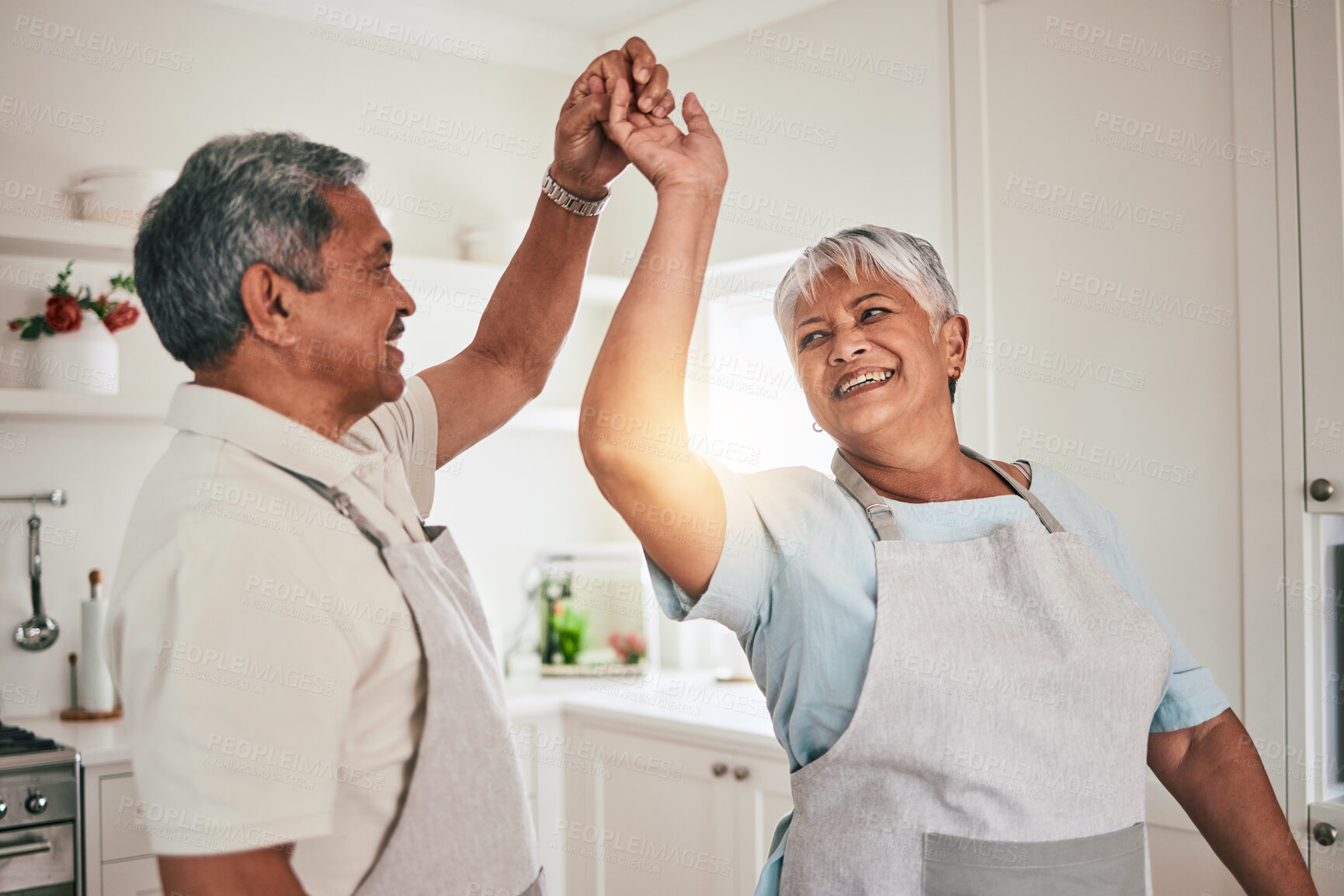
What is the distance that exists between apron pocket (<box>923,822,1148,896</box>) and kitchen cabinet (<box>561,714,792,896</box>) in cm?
143

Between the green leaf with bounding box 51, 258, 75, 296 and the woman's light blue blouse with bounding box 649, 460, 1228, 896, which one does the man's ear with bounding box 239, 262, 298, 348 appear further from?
the green leaf with bounding box 51, 258, 75, 296

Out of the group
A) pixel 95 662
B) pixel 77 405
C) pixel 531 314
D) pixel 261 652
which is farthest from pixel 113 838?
pixel 261 652

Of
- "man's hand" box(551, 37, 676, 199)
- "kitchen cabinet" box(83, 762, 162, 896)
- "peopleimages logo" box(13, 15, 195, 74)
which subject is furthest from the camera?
"peopleimages logo" box(13, 15, 195, 74)

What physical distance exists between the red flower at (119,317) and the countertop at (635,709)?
0.98 meters

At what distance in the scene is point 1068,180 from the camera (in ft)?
6.85

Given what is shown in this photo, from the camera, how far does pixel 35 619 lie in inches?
109

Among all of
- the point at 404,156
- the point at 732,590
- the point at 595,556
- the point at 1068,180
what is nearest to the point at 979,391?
the point at 1068,180

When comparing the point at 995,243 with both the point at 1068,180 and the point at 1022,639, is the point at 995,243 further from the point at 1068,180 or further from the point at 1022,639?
the point at 1022,639

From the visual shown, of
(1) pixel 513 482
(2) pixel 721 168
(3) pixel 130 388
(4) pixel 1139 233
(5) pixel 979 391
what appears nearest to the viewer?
(2) pixel 721 168

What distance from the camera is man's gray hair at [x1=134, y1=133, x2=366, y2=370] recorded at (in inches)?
35.2

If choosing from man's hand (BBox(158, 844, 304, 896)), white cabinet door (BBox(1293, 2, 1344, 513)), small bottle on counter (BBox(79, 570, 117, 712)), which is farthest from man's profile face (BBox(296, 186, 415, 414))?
small bottle on counter (BBox(79, 570, 117, 712))

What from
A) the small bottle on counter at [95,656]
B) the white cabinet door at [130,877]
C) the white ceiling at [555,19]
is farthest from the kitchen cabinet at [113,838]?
the white ceiling at [555,19]

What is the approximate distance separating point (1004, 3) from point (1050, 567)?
1.45 meters

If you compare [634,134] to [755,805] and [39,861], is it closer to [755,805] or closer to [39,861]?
[755,805]
